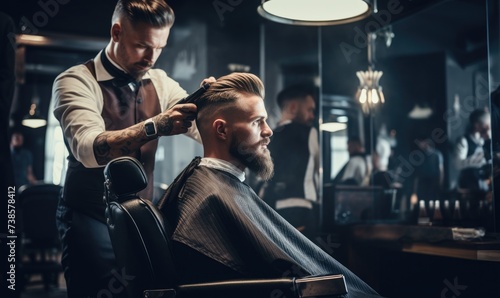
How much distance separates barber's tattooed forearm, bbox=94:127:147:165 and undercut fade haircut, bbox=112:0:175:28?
0.41m

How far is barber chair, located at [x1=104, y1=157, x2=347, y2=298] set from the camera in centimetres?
153

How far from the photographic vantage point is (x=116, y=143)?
71.9 inches

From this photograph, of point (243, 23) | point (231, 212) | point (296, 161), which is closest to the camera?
point (231, 212)

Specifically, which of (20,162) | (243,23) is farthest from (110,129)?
(20,162)

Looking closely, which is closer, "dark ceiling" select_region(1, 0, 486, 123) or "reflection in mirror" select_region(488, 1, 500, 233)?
"reflection in mirror" select_region(488, 1, 500, 233)

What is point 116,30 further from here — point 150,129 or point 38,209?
point 38,209

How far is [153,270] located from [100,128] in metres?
0.60

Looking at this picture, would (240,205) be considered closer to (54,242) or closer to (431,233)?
(431,233)

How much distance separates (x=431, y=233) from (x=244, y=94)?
1412 millimetres

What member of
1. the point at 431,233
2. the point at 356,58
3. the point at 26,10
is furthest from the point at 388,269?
the point at 26,10

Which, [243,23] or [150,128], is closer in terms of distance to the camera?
[150,128]

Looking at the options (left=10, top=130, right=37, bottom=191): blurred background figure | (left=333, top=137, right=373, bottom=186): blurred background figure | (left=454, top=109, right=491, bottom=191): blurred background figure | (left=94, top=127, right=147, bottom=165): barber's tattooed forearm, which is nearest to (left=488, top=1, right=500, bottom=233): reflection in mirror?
(left=94, top=127, right=147, bottom=165): barber's tattooed forearm

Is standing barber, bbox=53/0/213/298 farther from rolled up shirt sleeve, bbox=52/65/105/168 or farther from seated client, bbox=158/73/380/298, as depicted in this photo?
seated client, bbox=158/73/380/298

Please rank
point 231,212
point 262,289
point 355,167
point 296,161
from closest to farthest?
point 262,289, point 231,212, point 296,161, point 355,167
